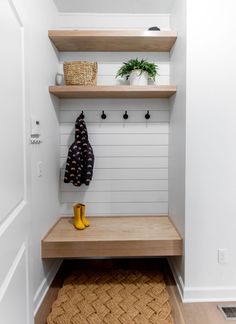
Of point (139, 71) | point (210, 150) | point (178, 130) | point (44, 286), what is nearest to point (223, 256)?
point (210, 150)

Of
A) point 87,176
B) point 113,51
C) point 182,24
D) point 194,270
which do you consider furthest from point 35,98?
point 194,270

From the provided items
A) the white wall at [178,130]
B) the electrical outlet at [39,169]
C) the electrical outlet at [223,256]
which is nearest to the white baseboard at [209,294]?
the white wall at [178,130]

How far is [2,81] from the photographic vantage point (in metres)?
0.90

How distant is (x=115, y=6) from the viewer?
2.36m

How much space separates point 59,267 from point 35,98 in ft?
5.26

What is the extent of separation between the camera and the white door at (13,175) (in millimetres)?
898

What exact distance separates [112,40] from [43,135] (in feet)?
3.43

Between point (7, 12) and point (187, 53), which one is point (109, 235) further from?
point (7, 12)

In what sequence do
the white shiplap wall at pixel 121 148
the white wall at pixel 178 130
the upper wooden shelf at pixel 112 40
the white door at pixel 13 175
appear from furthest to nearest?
1. the white shiplap wall at pixel 121 148
2. the upper wooden shelf at pixel 112 40
3. the white wall at pixel 178 130
4. the white door at pixel 13 175

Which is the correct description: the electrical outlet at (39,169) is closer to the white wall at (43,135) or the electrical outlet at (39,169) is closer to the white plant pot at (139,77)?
the white wall at (43,135)

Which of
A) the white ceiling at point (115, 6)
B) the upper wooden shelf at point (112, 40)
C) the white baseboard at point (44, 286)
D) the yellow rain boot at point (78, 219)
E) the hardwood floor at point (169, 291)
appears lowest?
the hardwood floor at point (169, 291)

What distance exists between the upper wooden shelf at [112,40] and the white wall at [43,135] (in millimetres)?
136

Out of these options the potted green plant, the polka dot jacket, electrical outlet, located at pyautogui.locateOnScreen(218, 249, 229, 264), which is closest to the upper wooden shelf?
the potted green plant

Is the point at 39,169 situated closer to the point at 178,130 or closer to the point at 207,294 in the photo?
the point at 178,130
